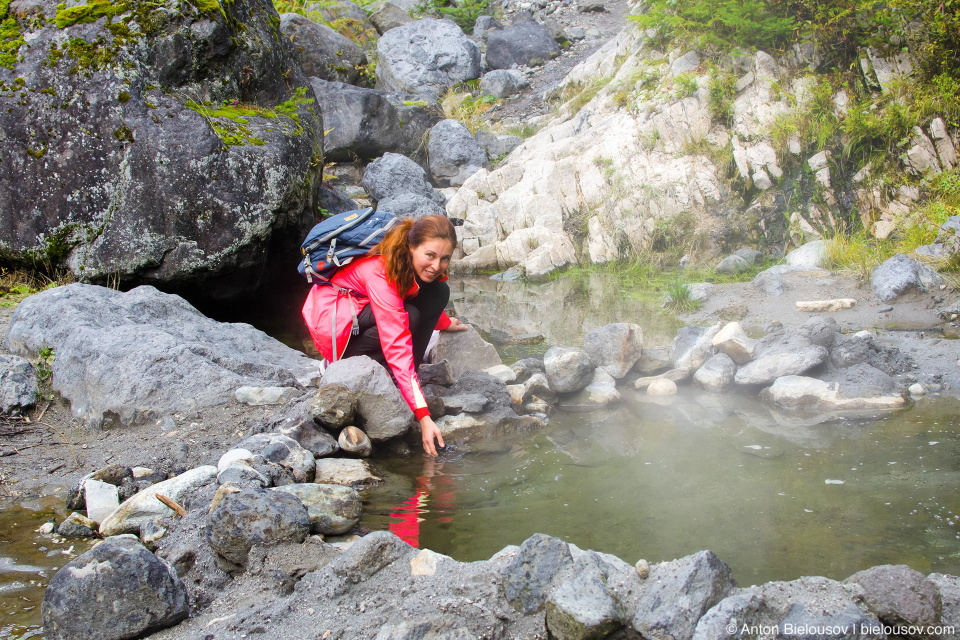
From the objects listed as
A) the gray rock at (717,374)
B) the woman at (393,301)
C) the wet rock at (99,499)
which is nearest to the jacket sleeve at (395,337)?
the woman at (393,301)

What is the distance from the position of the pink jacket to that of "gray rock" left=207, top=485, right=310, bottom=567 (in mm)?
1248

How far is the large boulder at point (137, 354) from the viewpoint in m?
3.83

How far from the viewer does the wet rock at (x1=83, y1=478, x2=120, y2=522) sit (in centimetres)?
270

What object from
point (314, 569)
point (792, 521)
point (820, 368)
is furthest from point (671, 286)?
point (314, 569)

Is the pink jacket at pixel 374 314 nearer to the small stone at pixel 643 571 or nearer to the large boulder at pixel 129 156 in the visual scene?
the small stone at pixel 643 571

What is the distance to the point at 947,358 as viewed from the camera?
4.51m

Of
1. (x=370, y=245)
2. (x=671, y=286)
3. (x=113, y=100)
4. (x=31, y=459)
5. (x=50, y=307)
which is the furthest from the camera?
(x=671, y=286)

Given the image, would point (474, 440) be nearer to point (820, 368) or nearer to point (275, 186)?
point (820, 368)

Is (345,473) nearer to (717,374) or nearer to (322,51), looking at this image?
(717,374)

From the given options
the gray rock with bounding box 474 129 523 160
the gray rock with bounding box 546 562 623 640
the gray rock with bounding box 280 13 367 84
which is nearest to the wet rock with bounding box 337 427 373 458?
the gray rock with bounding box 546 562 623 640

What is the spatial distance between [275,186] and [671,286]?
457 centimetres

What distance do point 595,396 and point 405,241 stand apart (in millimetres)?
1939

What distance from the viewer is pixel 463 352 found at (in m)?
4.91

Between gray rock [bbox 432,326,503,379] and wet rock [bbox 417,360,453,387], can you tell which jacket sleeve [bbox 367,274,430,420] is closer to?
wet rock [bbox 417,360,453,387]
